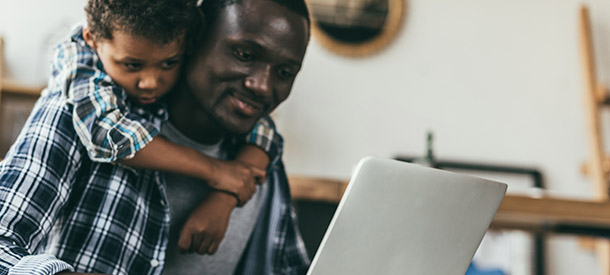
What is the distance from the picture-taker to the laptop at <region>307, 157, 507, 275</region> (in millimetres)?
602

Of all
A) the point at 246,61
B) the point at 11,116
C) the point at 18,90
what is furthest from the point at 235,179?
the point at 11,116

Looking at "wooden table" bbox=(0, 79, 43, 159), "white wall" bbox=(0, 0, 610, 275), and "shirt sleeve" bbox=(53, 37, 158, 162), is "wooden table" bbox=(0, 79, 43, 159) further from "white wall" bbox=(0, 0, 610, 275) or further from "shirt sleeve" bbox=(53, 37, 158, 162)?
"shirt sleeve" bbox=(53, 37, 158, 162)

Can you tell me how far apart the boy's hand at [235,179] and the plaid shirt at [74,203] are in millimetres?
96

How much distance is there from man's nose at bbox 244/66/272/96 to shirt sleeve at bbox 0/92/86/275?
262 millimetres

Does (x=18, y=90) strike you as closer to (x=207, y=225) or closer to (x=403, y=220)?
(x=207, y=225)

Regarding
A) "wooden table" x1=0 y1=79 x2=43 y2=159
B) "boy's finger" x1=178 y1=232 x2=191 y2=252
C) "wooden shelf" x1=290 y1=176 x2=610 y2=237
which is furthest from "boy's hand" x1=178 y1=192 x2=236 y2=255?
"wooden table" x1=0 y1=79 x2=43 y2=159

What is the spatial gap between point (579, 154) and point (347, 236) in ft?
7.44

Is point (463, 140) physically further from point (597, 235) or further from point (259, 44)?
point (259, 44)

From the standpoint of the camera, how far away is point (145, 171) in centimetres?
90

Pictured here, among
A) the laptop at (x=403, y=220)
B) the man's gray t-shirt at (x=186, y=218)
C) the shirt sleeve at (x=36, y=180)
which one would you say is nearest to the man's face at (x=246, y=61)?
the man's gray t-shirt at (x=186, y=218)

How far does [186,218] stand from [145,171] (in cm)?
11

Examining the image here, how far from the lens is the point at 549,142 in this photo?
2.56 meters

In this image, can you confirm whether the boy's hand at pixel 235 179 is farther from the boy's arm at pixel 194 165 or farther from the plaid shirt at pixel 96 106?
the plaid shirt at pixel 96 106

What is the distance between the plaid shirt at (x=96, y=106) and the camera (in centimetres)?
78
